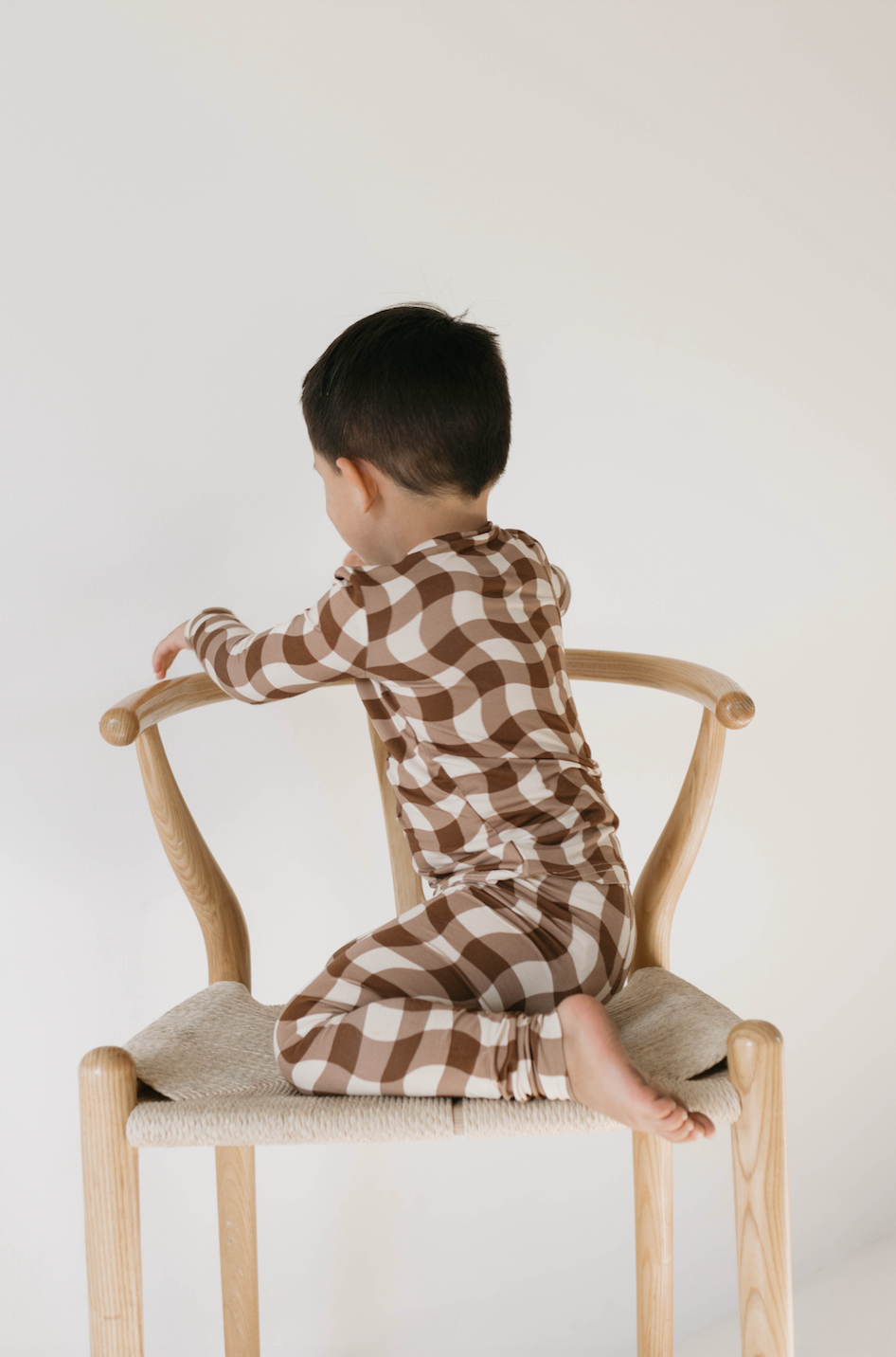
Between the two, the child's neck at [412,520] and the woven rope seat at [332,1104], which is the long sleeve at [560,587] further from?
the woven rope seat at [332,1104]

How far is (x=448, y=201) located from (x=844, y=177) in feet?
1.59

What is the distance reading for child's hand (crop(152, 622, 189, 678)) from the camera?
0.83 meters

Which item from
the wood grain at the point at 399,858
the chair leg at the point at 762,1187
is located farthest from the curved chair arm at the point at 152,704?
the chair leg at the point at 762,1187

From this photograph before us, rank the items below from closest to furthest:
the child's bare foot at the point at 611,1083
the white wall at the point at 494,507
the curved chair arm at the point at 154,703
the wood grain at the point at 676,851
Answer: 1. the child's bare foot at the point at 611,1083
2. the curved chair arm at the point at 154,703
3. the wood grain at the point at 676,851
4. the white wall at the point at 494,507

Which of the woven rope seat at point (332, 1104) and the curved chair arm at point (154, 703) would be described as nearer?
the woven rope seat at point (332, 1104)

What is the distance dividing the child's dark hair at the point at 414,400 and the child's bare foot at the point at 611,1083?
0.39 meters

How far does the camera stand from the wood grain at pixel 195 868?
2.63 ft

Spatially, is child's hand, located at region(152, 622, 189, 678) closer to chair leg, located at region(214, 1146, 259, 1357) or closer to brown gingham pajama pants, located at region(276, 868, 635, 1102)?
brown gingham pajama pants, located at region(276, 868, 635, 1102)

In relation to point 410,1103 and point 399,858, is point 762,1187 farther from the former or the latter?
point 399,858

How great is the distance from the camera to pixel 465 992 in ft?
2.25

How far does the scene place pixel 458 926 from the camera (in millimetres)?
697

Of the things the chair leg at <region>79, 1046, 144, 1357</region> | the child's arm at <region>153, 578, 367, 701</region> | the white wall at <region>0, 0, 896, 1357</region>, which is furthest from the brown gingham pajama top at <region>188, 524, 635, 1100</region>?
the white wall at <region>0, 0, 896, 1357</region>

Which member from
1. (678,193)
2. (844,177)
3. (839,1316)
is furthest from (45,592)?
(839,1316)

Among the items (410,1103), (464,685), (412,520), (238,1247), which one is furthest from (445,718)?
(238,1247)
